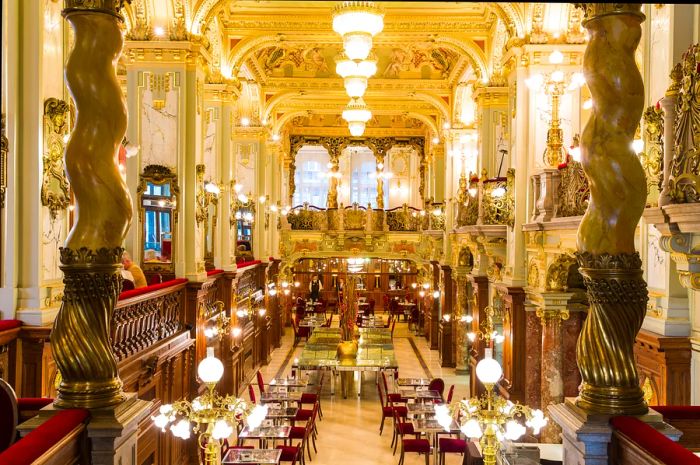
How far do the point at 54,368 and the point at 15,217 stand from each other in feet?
4.95

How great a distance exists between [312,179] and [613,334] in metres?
33.2

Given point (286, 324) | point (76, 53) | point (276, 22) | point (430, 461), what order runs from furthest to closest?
point (286, 324), point (276, 22), point (430, 461), point (76, 53)

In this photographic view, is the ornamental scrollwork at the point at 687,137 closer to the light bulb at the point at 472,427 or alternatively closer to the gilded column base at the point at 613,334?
the gilded column base at the point at 613,334

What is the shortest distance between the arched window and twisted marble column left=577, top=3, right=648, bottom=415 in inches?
1286

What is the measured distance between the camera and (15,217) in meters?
6.00

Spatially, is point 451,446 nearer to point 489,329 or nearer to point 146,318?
point 489,329

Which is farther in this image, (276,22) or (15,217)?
(276,22)

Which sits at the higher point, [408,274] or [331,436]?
[408,274]

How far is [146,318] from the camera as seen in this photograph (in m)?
8.39

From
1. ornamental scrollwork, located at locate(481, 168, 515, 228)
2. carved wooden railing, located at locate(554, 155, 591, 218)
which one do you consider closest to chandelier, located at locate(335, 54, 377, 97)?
ornamental scrollwork, located at locate(481, 168, 515, 228)

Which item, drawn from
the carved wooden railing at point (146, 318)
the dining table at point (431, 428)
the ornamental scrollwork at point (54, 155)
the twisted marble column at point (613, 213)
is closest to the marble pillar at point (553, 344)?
the dining table at point (431, 428)

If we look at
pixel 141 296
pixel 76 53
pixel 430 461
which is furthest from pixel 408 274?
pixel 76 53

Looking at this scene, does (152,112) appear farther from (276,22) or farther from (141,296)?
(276,22)

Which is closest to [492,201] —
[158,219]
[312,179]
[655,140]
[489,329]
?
[489,329]
